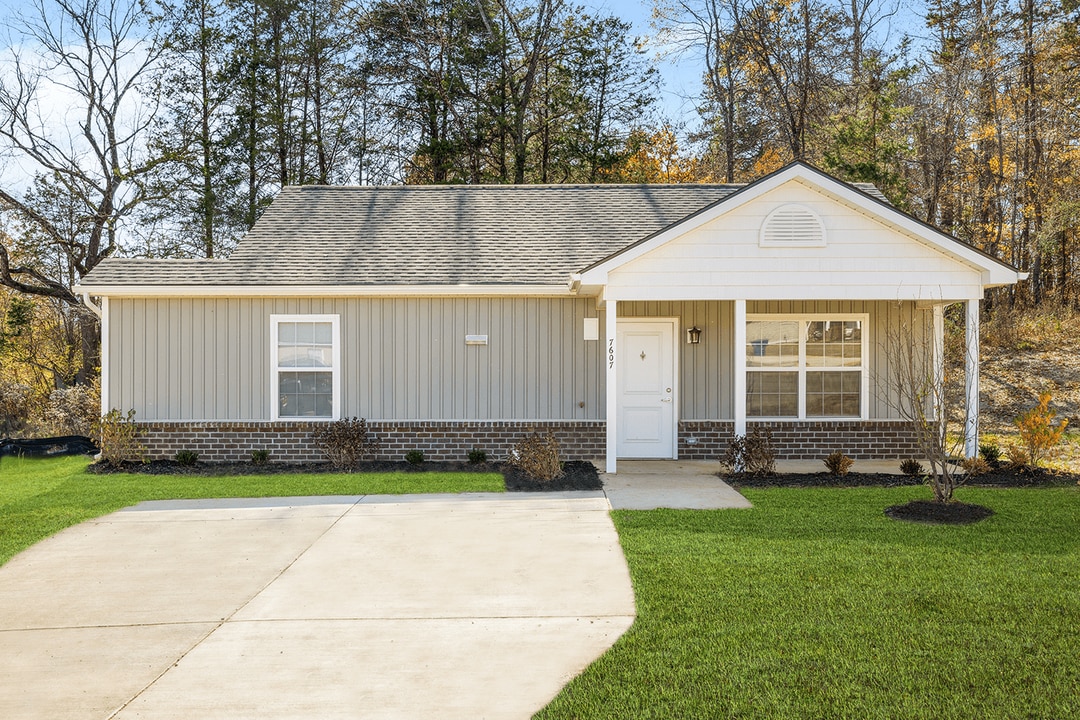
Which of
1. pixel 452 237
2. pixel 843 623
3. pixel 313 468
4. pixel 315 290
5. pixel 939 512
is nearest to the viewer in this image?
pixel 843 623

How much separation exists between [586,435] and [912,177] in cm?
1765

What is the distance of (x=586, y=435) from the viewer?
12.2 m

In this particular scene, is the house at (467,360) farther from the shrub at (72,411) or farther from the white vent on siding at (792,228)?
the shrub at (72,411)

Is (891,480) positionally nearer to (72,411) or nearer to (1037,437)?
(1037,437)

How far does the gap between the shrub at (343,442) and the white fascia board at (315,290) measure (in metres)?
1.91

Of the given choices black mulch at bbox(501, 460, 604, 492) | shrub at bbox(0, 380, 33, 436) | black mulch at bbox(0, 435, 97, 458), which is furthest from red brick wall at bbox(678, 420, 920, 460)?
shrub at bbox(0, 380, 33, 436)

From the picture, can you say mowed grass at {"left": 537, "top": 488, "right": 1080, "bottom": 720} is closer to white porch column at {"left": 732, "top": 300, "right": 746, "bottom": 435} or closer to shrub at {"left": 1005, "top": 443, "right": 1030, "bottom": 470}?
white porch column at {"left": 732, "top": 300, "right": 746, "bottom": 435}

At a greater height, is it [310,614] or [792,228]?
[792,228]

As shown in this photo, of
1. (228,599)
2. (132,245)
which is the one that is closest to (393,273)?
(228,599)

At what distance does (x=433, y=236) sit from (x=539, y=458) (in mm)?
5085

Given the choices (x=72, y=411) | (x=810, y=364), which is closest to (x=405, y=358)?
(x=810, y=364)

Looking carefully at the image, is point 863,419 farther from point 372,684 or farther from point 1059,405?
point 372,684

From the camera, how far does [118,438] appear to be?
11.6 meters

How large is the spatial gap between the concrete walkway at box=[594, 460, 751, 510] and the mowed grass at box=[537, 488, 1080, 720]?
3.35 ft
